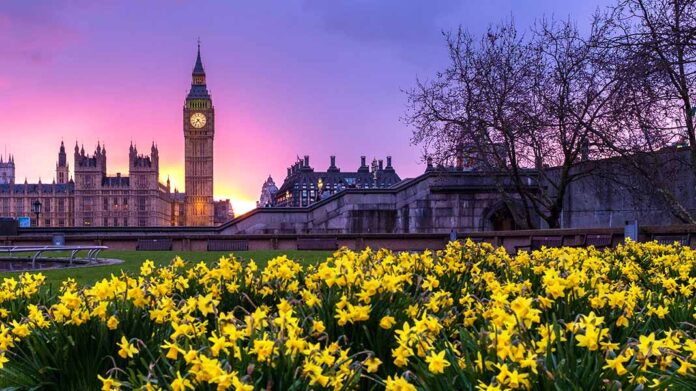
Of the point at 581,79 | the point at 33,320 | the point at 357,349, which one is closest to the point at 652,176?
the point at 581,79

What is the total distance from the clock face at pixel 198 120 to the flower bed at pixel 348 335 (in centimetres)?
16751

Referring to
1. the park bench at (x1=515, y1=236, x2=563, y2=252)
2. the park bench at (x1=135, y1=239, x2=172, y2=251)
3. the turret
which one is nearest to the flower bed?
the park bench at (x1=515, y1=236, x2=563, y2=252)

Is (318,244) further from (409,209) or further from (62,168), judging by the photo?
(62,168)

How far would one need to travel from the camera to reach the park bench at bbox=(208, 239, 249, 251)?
22.3 m

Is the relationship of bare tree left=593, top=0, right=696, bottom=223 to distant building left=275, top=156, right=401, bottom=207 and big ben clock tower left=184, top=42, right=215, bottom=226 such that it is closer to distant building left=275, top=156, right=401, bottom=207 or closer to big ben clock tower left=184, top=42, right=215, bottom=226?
distant building left=275, top=156, right=401, bottom=207

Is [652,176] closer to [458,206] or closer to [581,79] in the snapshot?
[581,79]

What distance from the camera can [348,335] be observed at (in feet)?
12.7

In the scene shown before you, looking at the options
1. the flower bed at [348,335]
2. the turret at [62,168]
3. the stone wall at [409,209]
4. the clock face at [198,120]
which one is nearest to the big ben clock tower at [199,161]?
the clock face at [198,120]

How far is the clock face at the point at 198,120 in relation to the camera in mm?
168500

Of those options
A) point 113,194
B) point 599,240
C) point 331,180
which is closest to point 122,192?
point 113,194

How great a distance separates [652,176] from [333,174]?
146962 mm

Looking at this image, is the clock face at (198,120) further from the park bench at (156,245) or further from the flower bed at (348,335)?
the flower bed at (348,335)

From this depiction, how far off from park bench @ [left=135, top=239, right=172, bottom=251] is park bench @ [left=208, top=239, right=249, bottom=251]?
56.5 inches

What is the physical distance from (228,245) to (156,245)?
2554 millimetres
